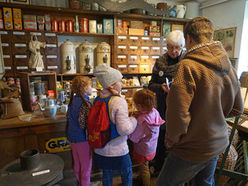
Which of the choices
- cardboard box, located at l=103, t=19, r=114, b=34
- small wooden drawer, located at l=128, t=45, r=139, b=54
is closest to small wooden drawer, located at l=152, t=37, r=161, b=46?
small wooden drawer, located at l=128, t=45, r=139, b=54

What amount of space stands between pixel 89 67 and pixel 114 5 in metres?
1.36

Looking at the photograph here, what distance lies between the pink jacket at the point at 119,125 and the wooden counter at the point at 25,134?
27.3 inches

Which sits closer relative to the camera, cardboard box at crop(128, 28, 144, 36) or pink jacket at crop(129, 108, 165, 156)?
pink jacket at crop(129, 108, 165, 156)

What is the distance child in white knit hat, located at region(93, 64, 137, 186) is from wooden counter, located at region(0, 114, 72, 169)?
0.69m

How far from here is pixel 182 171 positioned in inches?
39.7

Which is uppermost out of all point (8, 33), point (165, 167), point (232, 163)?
point (8, 33)

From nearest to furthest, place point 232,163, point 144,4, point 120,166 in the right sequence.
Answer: point 120,166 → point 232,163 → point 144,4

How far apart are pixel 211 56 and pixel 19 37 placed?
9.50 feet

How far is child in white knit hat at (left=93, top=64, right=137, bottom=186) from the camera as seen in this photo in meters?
1.22

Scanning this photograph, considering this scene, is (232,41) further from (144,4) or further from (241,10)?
(144,4)

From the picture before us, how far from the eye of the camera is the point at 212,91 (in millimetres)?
894

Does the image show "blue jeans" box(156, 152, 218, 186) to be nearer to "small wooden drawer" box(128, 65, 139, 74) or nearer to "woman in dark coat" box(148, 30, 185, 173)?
"woman in dark coat" box(148, 30, 185, 173)

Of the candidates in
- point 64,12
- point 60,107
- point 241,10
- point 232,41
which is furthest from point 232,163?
point 64,12

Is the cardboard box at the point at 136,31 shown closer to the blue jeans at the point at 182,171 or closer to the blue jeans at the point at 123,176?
the blue jeans at the point at 123,176
